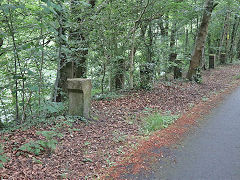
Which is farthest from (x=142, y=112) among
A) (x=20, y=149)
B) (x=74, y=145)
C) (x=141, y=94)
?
(x=20, y=149)

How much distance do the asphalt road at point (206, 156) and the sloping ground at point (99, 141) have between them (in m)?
0.45

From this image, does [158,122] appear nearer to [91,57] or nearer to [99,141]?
[99,141]

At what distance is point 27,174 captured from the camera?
149 inches

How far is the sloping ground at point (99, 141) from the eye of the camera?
4078 mm

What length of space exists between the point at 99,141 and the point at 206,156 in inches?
104

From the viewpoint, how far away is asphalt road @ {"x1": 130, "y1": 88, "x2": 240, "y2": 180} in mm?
3990

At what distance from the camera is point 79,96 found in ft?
21.6

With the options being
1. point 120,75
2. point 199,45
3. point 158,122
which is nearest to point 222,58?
point 199,45

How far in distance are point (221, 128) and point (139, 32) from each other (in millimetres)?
6610

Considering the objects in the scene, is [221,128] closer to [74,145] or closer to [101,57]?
[74,145]

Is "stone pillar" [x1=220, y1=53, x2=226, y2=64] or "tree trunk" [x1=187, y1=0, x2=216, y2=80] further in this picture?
"stone pillar" [x1=220, y1=53, x2=226, y2=64]

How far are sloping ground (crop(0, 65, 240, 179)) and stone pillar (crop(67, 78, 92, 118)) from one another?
1.55 feet

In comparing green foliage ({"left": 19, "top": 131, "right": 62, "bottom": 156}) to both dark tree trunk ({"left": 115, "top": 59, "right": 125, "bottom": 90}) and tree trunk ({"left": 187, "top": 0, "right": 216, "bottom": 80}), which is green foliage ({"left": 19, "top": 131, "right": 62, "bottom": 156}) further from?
tree trunk ({"left": 187, "top": 0, "right": 216, "bottom": 80})

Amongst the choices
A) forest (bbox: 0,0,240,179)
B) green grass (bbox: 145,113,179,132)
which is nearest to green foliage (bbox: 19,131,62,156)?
forest (bbox: 0,0,240,179)
